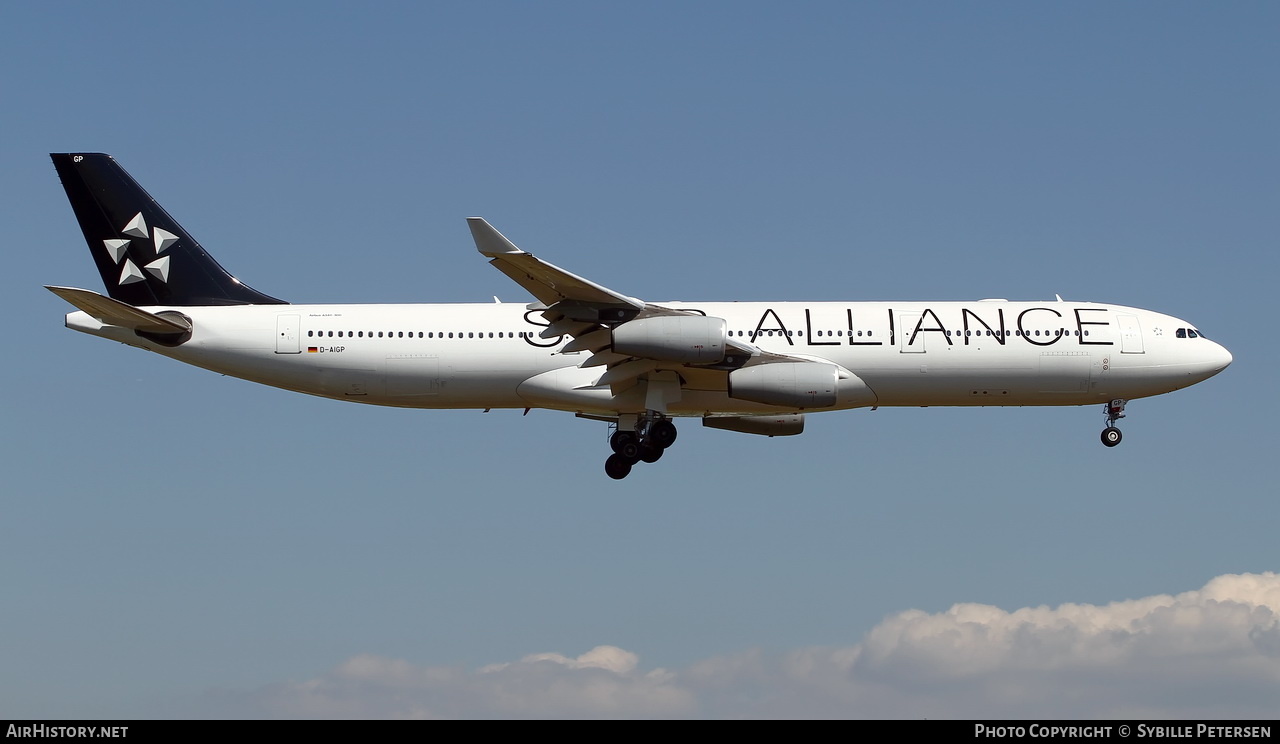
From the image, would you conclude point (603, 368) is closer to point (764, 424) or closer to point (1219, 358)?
point (764, 424)

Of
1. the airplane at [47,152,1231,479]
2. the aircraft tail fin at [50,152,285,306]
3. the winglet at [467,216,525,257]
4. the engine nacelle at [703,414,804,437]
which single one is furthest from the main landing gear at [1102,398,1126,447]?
the aircraft tail fin at [50,152,285,306]

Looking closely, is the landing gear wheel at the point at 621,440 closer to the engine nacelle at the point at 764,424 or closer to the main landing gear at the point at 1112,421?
the engine nacelle at the point at 764,424

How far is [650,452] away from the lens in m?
40.7

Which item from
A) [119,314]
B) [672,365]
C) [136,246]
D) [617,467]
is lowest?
[617,467]

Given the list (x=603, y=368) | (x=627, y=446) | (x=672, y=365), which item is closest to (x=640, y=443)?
(x=627, y=446)

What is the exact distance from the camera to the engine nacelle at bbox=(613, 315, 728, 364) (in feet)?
121

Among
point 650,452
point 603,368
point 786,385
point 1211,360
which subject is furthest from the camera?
point 1211,360

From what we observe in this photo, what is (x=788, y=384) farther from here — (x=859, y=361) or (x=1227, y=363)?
(x=1227, y=363)

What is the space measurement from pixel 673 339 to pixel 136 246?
17060 mm

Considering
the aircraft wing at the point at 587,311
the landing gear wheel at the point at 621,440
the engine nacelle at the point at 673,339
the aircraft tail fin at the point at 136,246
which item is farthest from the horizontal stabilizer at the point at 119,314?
the engine nacelle at the point at 673,339
